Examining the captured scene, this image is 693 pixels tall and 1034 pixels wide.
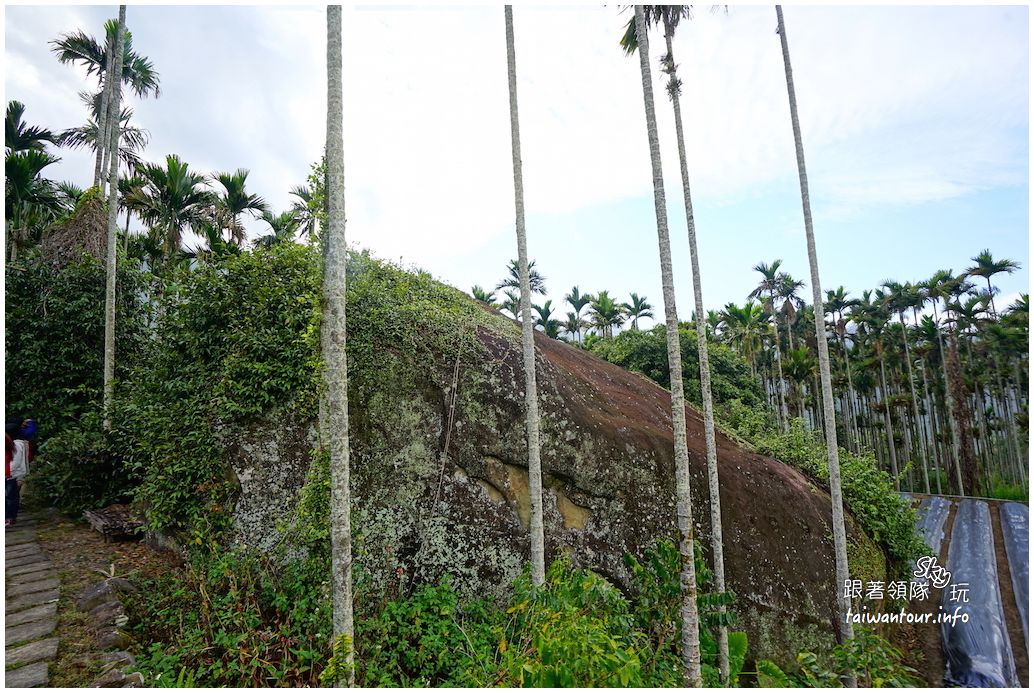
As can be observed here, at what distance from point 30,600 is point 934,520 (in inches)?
1074

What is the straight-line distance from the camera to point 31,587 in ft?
19.5

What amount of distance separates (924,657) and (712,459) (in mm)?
6460

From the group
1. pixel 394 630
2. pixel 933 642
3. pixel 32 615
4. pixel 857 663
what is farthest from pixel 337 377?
pixel 933 642

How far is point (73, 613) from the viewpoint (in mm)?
5434

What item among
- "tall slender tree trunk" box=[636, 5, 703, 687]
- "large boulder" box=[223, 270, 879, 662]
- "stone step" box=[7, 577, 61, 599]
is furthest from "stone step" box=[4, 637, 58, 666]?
"tall slender tree trunk" box=[636, 5, 703, 687]

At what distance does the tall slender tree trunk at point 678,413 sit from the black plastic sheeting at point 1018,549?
29.1ft

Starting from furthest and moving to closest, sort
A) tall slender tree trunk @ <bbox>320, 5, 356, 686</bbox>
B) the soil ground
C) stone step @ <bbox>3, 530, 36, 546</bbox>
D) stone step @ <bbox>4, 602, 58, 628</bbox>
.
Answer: the soil ground, stone step @ <bbox>3, 530, 36, 546</bbox>, stone step @ <bbox>4, 602, 58, 628</bbox>, tall slender tree trunk @ <bbox>320, 5, 356, 686</bbox>

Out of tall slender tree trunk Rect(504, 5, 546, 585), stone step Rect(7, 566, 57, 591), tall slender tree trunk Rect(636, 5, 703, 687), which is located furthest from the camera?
tall slender tree trunk Rect(504, 5, 546, 585)

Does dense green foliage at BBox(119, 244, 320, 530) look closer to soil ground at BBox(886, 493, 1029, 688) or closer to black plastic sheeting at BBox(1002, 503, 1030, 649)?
soil ground at BBox(886, 493, 1029, 688)

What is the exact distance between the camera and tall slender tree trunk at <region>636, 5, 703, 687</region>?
19.0 ft

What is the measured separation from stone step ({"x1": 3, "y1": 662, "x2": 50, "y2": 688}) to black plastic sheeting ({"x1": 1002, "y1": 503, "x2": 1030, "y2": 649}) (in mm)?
Answer: 15245

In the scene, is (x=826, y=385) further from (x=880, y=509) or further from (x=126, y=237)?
(x=126, y=237)

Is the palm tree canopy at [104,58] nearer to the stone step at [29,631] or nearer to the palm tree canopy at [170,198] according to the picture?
the palm tree canopy at [170,198]

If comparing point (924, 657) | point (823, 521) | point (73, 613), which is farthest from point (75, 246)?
point (924, 657)
